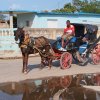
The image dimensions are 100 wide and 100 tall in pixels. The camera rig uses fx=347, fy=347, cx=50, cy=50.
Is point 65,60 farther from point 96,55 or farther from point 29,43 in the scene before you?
point 96,55

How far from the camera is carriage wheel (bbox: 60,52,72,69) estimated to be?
50.2 feet

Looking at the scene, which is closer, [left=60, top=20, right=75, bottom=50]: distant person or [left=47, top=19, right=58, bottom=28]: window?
[left=60, top=20, right=75, bottom=50]: distant person

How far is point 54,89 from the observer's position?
11258 mm

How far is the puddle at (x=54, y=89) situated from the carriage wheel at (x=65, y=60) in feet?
5.16

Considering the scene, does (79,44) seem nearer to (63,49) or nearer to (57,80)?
(63,49)

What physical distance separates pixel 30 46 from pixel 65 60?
6.47ft

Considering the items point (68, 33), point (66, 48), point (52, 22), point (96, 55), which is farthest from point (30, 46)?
point (52, 22)

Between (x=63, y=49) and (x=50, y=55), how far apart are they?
68 cm

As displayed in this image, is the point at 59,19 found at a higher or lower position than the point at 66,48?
lower

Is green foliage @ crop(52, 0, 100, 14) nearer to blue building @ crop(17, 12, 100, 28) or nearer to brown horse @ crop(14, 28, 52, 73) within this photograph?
blue building @ crop(17, 12, 100, 28)

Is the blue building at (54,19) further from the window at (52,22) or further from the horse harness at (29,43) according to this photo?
the horse harness at (29,43)

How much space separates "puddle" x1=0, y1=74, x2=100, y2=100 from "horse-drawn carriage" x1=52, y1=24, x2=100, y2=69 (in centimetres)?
180

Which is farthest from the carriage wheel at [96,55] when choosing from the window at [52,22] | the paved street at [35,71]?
the window at [52,22]

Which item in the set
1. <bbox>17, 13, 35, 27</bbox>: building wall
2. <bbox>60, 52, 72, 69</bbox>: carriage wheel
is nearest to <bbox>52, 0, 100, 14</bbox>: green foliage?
<bbox>17, 13, 35, 27</bbox>: building wall
